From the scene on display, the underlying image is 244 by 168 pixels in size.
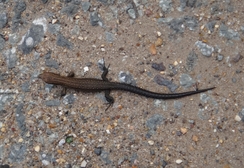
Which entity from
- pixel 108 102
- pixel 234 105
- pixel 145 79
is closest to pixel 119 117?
pixel 108 102

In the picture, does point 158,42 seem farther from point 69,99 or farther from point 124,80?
point 69,99

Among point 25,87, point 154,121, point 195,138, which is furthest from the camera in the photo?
point 25,87

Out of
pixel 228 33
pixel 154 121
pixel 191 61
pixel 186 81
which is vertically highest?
pixel 228 33

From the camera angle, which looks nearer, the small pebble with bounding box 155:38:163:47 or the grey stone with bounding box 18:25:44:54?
the small pebble with bounding box 155:38:163:47

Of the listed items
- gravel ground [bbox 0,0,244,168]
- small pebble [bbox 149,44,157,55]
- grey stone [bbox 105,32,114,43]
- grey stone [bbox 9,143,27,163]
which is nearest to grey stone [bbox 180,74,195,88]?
gravel ground [bbox 0,0,244,168]

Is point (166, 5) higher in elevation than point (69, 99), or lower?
higher

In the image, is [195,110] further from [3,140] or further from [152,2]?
[3,140]

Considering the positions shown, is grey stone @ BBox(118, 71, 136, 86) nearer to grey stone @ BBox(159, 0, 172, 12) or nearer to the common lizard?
the common lizard

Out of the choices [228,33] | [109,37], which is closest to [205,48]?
[228,33]

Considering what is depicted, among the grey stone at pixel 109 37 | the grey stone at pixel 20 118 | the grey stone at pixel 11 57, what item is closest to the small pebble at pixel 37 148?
the grey stone at pixel 20 118

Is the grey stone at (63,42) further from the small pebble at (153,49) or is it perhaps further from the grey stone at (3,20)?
the small pebble at (153,49)
